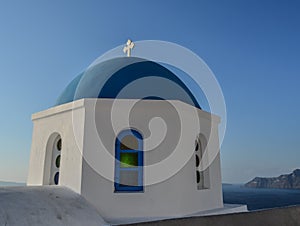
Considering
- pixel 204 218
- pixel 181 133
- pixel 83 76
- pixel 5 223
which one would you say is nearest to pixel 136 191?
pixel 181 133

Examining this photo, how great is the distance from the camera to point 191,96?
6.37 meters

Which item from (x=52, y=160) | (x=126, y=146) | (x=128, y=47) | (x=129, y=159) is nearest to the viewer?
(x=126, y=146)

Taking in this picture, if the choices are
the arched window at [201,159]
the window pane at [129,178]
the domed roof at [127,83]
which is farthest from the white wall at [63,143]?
the arched window at [201,159]

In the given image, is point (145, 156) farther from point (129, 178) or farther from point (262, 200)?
point (262, 200)

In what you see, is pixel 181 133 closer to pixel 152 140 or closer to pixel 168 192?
pixel 152 140

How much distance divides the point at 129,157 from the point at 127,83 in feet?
5.10

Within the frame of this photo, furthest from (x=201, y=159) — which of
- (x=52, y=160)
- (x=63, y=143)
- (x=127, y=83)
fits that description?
(x=52, y=160)

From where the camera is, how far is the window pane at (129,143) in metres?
5.12

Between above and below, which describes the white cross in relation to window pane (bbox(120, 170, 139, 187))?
above

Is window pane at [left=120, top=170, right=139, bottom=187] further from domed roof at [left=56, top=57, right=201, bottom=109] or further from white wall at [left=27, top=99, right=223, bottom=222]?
domed roof at [left=56, top=57, right=201, bottom=109]

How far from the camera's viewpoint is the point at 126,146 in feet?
16.9

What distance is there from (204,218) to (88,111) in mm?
2927

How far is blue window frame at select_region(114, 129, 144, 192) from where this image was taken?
16.0 feet

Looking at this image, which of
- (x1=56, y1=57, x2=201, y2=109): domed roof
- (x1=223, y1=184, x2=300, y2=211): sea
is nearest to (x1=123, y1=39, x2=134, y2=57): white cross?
(x1=56, y1=57, x2=201, y2=109): domed roof
